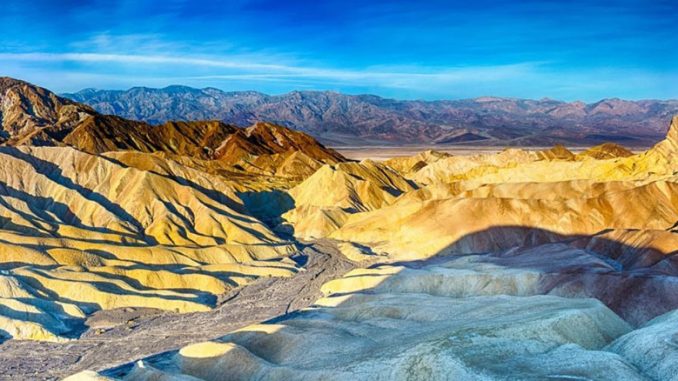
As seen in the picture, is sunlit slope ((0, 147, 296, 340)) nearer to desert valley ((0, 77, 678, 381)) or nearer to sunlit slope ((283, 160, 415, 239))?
desert valley ((0, 77, 678, 381))

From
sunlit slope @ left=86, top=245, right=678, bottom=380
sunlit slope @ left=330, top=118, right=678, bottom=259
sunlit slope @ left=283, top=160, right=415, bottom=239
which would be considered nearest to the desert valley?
sunlit slope @ left=86, top=245, right=678, bottom=380

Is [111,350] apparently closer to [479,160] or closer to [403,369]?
[403,369]

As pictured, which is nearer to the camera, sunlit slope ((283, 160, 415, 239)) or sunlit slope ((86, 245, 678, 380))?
sunlit slope ((86, 245, 678, 380))

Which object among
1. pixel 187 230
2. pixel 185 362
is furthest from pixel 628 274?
pixel 187 230

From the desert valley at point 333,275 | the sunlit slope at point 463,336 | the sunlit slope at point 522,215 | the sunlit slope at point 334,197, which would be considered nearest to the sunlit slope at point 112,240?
the desert valley at point 333,275

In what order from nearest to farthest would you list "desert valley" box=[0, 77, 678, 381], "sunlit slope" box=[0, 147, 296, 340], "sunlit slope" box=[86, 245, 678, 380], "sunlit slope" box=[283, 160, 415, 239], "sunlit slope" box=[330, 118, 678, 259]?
1. "sunlit slope" box=[86, 245, 678, 380]
2. "desert valley" box=[0, 77, 678, 381]
3. "sunlit slope" box=[0, 147, 296, 340]
4. "sunlit slope" box=[330, 118, 678, 259]
5. "sunlit slope" box=[283, 160, 415, 239]

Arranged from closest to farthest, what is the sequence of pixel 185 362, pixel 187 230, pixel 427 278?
pixel 185 362 < pixel 427 278 < pixel 187 230
